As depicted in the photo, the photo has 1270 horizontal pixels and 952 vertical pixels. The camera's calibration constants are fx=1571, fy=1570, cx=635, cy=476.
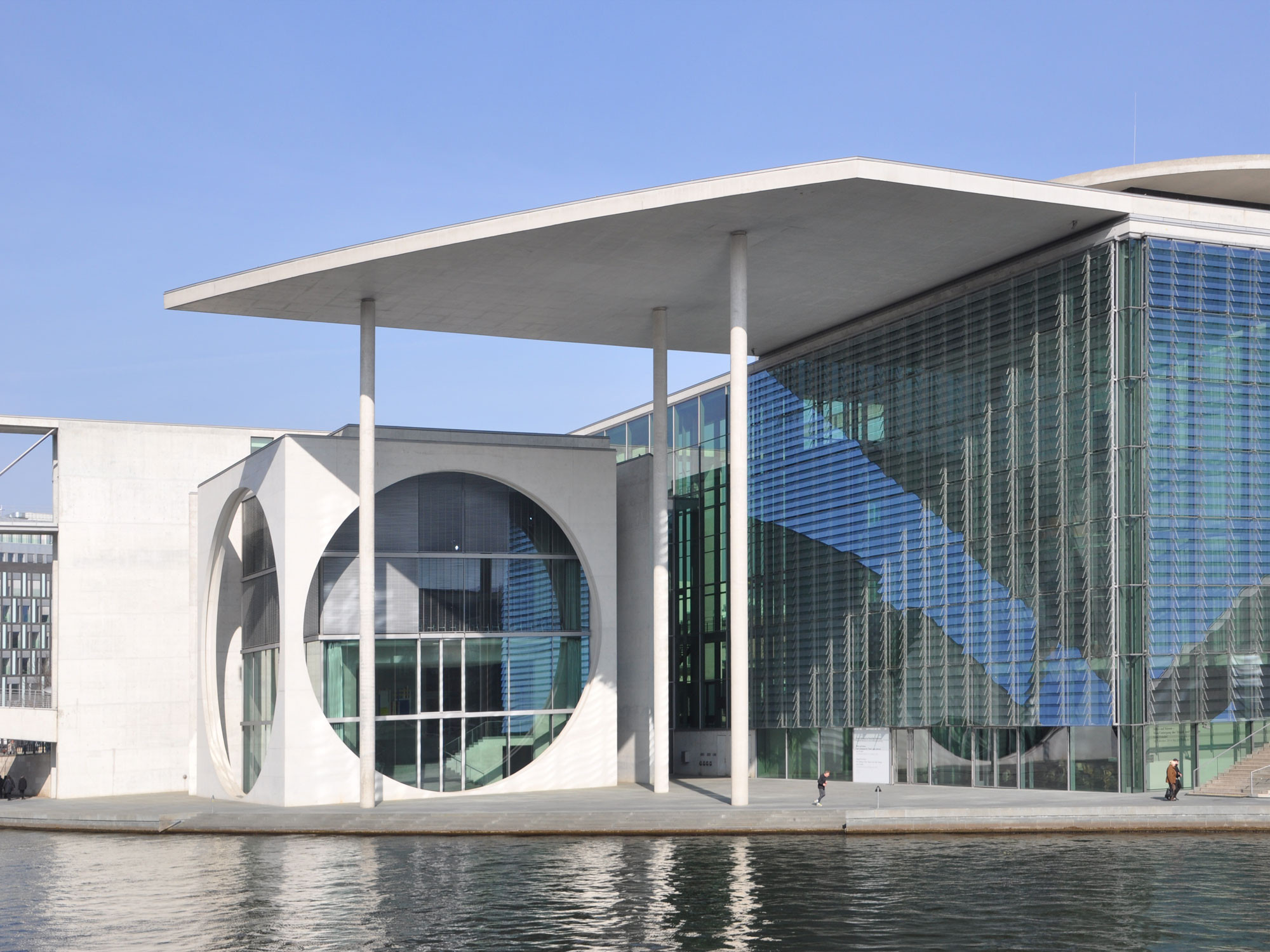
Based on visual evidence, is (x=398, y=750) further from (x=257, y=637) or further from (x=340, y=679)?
(x=257, y=637)

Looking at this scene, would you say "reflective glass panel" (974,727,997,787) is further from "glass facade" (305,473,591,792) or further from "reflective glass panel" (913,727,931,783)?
"glass facade" (305,473,591,792)

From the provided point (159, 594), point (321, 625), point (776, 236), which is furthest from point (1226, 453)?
point (159, 594)

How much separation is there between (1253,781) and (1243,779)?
380 millimetres

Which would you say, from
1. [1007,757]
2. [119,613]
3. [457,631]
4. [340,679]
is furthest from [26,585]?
[1007,757]

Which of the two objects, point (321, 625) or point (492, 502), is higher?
point (492, 502)

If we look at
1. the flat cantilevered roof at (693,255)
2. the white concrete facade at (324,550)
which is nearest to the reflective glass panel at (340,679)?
the white concrete facade at (324,550)

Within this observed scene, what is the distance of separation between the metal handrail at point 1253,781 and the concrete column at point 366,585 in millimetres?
15787

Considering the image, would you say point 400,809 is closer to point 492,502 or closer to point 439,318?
point 492,502

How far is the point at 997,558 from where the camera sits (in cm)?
3091

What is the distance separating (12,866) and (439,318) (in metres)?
15.2

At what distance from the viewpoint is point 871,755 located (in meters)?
34.8

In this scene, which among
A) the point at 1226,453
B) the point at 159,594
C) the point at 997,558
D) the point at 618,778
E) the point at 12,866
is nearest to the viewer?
the point at 12,866

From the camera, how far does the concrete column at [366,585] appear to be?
30266mm

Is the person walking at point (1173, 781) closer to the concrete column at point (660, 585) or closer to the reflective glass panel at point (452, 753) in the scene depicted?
the concrete column at point (660, 585)
